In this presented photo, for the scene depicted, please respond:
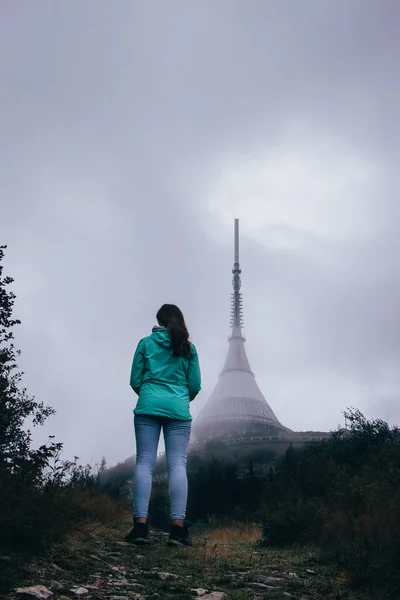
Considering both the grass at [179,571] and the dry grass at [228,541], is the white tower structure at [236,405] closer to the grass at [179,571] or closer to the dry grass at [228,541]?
the dry grass at [228,541]

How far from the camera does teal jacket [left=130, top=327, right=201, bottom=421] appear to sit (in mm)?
6590

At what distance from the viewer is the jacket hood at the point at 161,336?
684 centimetres

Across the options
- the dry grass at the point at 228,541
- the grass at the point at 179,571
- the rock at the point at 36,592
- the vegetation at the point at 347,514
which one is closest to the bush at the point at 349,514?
the vegetation at the point at 347,514

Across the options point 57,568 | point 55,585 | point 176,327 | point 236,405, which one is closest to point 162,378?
point 176,327

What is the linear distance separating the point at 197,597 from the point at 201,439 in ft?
273

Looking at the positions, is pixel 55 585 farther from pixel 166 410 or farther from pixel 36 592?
pixel 166 410

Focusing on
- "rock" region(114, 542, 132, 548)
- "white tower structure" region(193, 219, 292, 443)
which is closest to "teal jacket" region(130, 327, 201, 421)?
"rock" region(114, 542, 132, 548)

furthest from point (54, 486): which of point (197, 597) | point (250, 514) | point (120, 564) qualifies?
point (250, 514)

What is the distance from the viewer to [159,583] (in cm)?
474

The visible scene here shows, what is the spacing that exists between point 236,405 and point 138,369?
10085 cm

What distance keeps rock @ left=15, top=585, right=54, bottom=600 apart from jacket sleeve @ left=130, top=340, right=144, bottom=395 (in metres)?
2.71

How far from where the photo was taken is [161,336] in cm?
689

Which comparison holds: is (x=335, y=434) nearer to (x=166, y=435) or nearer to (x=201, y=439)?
(x=166, y=435)

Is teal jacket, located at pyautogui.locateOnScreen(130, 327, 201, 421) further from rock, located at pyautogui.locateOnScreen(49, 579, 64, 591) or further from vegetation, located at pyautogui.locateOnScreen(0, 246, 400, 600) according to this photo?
rock, located at pyautogui.locateOnScreen(49, 579, 64, 591)
